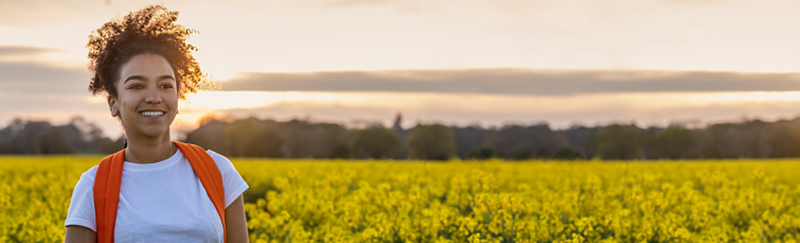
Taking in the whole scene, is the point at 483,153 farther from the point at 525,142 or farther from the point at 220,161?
the point at 220,161

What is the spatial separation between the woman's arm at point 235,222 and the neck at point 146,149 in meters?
0.34

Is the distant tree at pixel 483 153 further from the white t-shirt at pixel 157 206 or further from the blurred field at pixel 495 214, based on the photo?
the white t-shirt at pixel 157 206

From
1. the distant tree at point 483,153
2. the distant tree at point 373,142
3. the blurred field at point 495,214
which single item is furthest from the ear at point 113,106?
the distant tree at point 373,142

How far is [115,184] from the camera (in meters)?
2.55

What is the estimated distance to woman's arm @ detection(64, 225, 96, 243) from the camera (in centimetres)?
254

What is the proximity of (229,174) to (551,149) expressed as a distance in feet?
56.0

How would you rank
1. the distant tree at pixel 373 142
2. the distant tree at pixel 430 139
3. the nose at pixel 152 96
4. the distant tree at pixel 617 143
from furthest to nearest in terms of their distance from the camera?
the distant tree at pixel 373 142
the distant tree at pixel 430 139
the distant tree at pixel 617 143
the nose at pixel 152 96

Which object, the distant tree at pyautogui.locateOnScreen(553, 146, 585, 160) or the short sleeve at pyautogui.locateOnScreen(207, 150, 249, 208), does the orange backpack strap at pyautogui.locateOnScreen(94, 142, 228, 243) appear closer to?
the short sleeve at pyautogui.locateOnScreen(207, 150, 249, 208)

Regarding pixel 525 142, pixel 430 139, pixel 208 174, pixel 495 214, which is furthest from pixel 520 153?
pixel 208 174

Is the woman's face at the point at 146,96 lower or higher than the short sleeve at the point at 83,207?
higher

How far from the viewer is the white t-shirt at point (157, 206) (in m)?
2.54

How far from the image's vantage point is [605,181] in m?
14.0

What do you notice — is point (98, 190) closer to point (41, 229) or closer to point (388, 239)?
→ point (388, 239)

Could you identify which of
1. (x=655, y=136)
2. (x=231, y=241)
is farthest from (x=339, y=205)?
(x=655, y=136)
